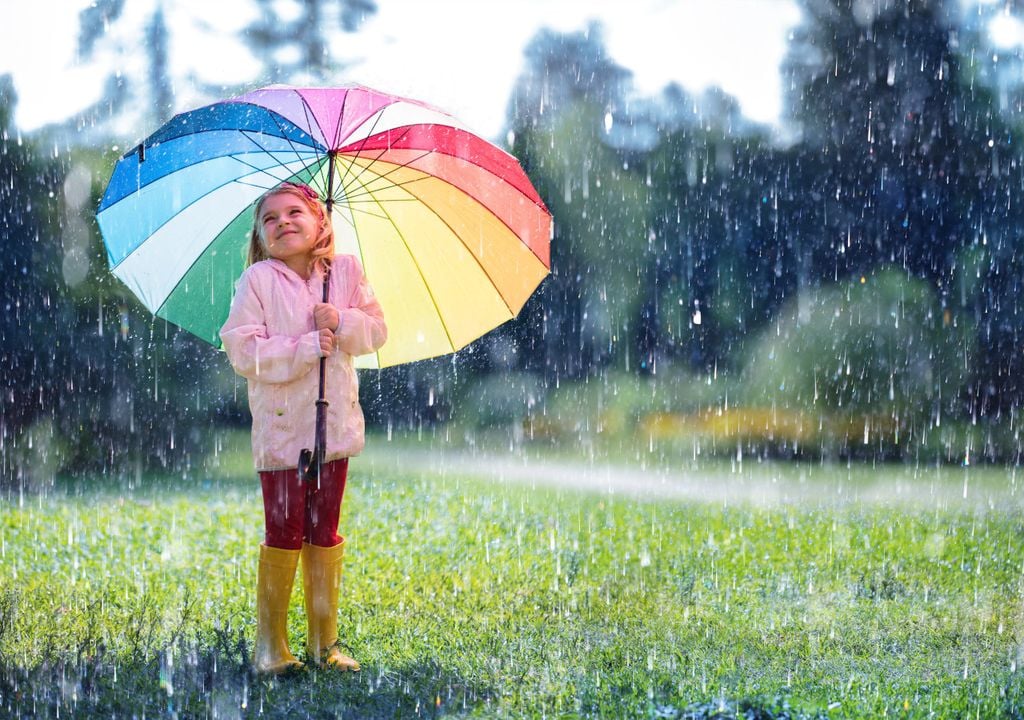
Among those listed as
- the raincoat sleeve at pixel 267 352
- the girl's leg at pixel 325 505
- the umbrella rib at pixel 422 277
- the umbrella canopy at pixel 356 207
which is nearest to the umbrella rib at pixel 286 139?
the umbrella canopy at pixel 356 207

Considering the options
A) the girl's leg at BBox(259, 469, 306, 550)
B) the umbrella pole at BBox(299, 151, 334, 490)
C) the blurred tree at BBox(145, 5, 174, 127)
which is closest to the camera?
the umbrella pole at BBox(299, 151, 334, 490)

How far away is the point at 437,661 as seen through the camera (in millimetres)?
4625

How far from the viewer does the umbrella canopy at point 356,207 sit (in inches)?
171

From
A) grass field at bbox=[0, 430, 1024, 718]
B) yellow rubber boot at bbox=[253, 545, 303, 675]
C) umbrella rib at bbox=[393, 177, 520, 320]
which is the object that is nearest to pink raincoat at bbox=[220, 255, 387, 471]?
yellow rubber boot at bbox=[253, 545, 303, 675]

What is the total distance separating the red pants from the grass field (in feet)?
1.73

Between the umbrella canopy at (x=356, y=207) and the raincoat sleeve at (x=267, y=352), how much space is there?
0.61 m

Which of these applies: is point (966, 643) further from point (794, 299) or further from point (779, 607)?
point (794, 299)

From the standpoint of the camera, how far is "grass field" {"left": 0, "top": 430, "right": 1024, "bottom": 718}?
4109mm

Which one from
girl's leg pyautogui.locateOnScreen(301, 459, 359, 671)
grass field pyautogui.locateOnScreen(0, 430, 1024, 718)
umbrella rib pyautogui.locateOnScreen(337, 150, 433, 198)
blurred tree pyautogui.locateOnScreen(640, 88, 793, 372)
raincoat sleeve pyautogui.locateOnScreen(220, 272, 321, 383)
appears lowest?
grass field pyautogui.locateOnScreen(0, 430, 1024, 718)

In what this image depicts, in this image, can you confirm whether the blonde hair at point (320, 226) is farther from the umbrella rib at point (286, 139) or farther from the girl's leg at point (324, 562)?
the girl's leg at point (324, 562)

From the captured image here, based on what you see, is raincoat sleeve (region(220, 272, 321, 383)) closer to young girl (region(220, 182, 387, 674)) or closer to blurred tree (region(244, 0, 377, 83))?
young girl (region(220, 182, 387, 674))


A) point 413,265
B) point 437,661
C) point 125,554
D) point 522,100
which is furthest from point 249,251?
point 522,100

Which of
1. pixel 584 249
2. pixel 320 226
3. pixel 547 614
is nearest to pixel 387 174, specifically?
pixel 320 226

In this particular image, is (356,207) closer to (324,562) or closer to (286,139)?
(286,139)
